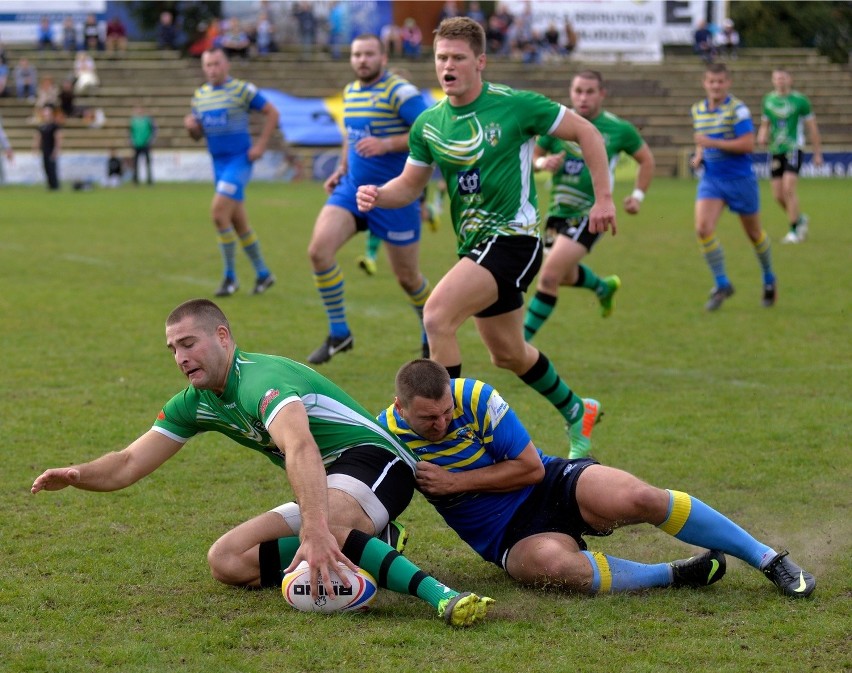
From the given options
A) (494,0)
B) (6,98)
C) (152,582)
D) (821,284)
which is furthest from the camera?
(494,0)

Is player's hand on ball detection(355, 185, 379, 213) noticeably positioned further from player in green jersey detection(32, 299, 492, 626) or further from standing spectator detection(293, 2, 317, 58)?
standing spectator detection(293, 2, 317, 58)

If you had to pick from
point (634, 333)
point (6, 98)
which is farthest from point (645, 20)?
point (634, 333)

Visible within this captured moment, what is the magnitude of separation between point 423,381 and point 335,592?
0.82m

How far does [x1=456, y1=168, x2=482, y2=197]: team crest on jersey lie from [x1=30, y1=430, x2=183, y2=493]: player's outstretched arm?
226cm

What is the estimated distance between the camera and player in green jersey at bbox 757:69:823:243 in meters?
15.8

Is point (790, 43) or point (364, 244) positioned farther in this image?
point (790, 43)

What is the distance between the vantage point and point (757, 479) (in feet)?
18.7

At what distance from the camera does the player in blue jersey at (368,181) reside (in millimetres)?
8484

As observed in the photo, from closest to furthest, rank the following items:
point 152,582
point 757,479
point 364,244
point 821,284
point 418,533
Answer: point 152,582, point 418,533, point 757,479, point 821,284, point 364,244

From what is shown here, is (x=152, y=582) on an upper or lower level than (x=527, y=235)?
lower

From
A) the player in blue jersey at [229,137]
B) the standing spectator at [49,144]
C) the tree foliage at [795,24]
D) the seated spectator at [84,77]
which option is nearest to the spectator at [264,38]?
the seated spectator at [84,77]

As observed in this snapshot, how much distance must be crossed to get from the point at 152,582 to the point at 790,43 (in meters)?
46.2

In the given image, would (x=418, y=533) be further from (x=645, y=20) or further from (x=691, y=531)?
(x=645, y=20)

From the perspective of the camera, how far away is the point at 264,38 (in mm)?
37656
